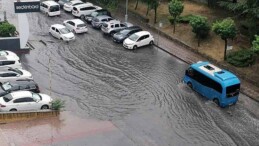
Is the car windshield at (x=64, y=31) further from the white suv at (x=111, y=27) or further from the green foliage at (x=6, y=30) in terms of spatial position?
the green foliage at (x=6, y=30)

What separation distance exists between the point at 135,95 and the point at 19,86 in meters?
9.48

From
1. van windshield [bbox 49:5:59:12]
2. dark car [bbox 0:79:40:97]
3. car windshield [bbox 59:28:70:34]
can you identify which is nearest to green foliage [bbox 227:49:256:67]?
car windshield [bbox 59:28:70:34]

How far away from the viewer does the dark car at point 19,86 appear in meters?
35.3

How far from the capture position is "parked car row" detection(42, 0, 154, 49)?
48.5 m

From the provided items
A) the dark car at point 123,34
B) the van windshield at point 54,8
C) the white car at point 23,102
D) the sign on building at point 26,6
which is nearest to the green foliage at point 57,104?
the white car at point 23,102

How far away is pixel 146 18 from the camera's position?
5519 cm

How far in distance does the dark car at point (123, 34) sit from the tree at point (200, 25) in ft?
21.8

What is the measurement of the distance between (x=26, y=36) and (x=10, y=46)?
74.0 inches

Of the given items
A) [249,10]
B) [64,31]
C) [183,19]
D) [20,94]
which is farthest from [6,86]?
[249,10]

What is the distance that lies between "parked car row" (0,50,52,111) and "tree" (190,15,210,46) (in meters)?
18.2

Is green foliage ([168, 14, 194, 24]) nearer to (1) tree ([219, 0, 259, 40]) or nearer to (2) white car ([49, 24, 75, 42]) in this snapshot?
(1) tree ([219, 0, 259, 40])

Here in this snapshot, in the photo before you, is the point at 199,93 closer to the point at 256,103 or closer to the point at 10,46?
the point at 256,103

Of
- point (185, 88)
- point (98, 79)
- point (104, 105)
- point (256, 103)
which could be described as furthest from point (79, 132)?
point (256, 103)

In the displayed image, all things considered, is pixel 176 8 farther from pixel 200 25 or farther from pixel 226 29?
pixel 226 29
